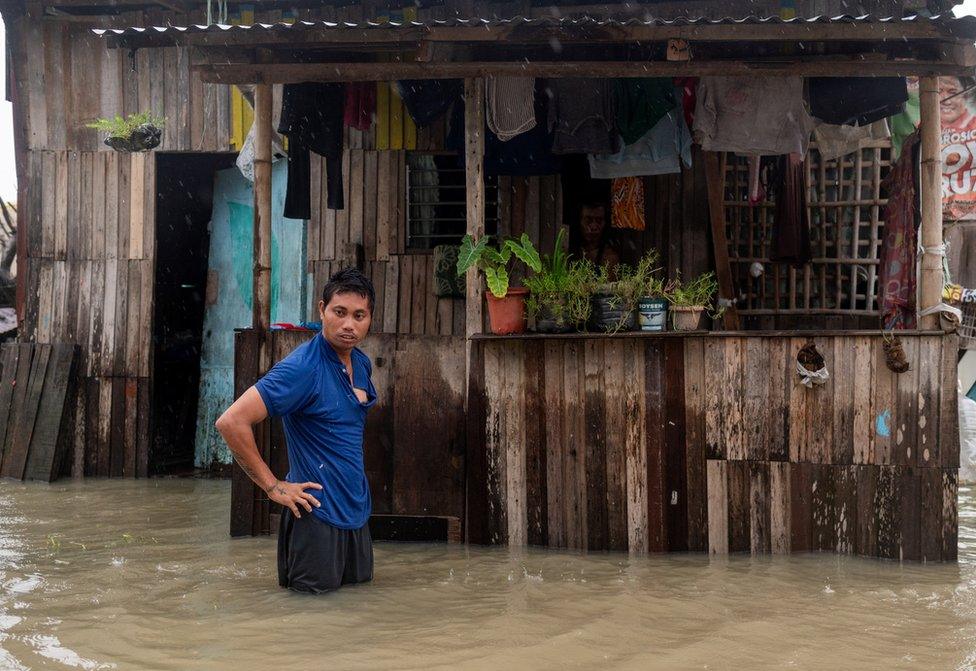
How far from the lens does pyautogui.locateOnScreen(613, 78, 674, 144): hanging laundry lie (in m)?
7.71

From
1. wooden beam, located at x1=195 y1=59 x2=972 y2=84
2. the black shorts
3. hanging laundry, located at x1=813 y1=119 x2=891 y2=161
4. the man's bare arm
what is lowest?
the black shorts

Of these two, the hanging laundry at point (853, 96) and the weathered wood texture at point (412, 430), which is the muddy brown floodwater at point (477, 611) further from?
the hanging laundry at point (853, 96)

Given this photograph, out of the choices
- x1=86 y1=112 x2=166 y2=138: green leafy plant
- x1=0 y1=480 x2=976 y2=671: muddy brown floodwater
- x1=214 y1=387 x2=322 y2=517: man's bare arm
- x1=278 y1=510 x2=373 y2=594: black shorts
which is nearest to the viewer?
x1=0 y1=480 x2=976 y2=671: muddy brown floodwater

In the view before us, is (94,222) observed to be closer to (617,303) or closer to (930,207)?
(617,303)

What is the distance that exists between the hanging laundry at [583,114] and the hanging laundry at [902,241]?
2547mm

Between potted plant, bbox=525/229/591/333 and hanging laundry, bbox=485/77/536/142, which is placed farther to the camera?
hanging laundry, bbox=485/77/536/142

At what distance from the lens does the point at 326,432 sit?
5141mm

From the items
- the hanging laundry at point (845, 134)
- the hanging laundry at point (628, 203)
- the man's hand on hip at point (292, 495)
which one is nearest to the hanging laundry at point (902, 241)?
the hanging laundry at point (845, 134)

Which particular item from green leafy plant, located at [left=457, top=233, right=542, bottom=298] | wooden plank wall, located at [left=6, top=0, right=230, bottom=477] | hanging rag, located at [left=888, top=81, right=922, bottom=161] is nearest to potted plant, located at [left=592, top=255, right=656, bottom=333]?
green leafy plant, located at [left=457, top=233, right=542, bottom=298]

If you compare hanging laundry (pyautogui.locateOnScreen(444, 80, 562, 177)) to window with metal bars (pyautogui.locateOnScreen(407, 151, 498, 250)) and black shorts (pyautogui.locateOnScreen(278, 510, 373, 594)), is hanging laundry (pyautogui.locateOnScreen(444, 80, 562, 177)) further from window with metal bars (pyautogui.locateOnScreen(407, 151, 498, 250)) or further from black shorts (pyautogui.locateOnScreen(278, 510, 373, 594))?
black shorts (pyautogui.locateOnScreen(278, 510, 373, 594))

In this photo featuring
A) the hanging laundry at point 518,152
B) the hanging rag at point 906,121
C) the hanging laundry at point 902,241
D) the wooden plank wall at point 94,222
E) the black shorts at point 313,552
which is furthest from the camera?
the wooden plank wall at point 94,222

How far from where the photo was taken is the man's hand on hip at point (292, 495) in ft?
16.3

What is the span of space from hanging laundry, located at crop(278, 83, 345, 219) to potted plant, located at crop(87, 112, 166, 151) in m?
2.71

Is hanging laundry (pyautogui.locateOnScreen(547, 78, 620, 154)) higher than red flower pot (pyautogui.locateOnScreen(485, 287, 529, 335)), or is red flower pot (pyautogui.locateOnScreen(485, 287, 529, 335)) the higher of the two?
hanging laundry (pyautogui.locateOnScreen(547, 78, 620, 154))
